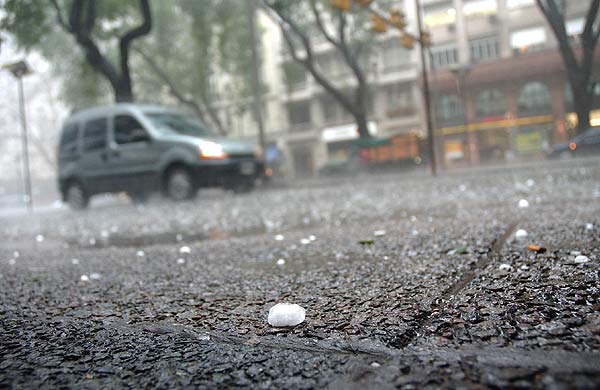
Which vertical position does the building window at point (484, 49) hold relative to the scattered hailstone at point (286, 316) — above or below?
above

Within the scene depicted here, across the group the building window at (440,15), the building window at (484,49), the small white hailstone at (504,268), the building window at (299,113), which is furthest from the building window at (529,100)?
the building window at (299,113)

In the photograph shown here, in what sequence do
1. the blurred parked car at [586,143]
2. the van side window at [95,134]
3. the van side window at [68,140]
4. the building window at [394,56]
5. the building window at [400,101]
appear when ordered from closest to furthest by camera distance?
the blurred parked car at [586,143] < the van side window at [95,134] < the van side window at [68,140] < the building window at [394,56] < the building window at [400,101]

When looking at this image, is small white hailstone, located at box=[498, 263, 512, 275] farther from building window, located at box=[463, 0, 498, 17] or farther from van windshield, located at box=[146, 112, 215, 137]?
building window, located at box=[463, 0, 498, 17]

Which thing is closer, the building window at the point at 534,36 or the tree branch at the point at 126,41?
the building window at the point at 534,36

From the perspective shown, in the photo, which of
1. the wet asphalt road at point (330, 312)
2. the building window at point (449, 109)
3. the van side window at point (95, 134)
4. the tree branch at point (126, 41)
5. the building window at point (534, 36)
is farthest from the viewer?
the building window at point (449, 109)

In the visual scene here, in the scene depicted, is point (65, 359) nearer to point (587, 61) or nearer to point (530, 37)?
point (587, 61)

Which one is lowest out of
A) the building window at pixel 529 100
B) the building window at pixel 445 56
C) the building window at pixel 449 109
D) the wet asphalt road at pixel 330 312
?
the wet asphalt road at pixel 330 312

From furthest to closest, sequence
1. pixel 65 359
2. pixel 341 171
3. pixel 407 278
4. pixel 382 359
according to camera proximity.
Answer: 1. pixel 341 171
2. pixel 407 278
3. pixel 65 359
4. pixel 382 359

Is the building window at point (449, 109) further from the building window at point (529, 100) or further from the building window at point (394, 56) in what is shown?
the building window at point (394, 56)

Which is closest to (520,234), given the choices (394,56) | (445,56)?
(445,56)

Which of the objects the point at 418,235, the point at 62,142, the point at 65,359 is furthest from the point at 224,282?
the point at 62,142
